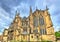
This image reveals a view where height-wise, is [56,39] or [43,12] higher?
[43,12]

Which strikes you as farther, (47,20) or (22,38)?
(47,20)

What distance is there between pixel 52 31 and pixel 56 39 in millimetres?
3950

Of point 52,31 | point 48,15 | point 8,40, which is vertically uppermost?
point 48,15

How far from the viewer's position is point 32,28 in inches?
2397

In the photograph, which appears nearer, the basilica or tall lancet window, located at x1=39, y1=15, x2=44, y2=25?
the basilica

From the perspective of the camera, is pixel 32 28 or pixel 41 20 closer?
pixel 32 28

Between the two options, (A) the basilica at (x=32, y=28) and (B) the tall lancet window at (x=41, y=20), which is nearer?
(A) the basilica at (x=32, y=28)

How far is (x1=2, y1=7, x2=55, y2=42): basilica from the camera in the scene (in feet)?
185

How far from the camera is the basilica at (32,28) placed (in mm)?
56531

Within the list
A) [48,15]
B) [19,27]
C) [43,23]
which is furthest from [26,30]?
[48,15]

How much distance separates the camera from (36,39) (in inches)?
2200

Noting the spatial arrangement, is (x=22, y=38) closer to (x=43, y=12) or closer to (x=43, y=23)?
(x=43, y=23)

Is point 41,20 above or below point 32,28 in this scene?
above

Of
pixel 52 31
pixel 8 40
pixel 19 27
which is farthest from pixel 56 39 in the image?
pixel 8 40
